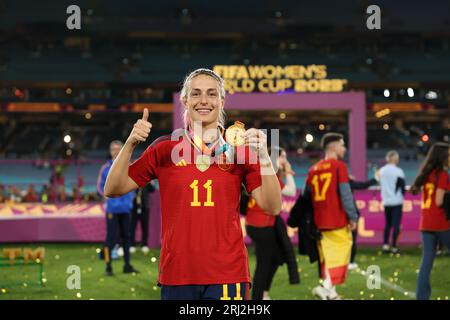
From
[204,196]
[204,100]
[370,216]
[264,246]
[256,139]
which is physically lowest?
[370,216]

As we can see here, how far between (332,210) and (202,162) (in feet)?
15.4

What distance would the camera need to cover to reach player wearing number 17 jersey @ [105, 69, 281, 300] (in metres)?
3.31

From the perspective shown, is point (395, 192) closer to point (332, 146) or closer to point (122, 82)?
point (332, 146)

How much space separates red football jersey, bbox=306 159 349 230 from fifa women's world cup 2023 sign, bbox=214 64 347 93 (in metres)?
8.67

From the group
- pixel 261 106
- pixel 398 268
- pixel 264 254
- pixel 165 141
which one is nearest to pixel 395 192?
pixel 398 268

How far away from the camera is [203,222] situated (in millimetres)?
3320

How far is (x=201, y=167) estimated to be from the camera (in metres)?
3.36

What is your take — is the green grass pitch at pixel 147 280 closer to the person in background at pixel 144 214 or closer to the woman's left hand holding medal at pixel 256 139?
the person in background at pixel 144 214

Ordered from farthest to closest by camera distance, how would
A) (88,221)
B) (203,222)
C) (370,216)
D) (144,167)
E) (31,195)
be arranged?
(31,195), (88,221), (370,216), (144,167), (203,222)

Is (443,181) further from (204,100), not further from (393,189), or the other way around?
(393,189)

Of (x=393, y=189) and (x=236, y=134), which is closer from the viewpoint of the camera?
(x=236, y=134)

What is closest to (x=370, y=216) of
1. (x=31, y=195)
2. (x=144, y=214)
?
(x=144, y=214)

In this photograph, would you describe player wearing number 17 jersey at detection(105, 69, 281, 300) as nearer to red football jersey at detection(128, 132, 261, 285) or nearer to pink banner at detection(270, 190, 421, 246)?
red football jersey at detection(128, 132, 261, 285)

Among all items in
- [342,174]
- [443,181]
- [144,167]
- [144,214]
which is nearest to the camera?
[144,167]
